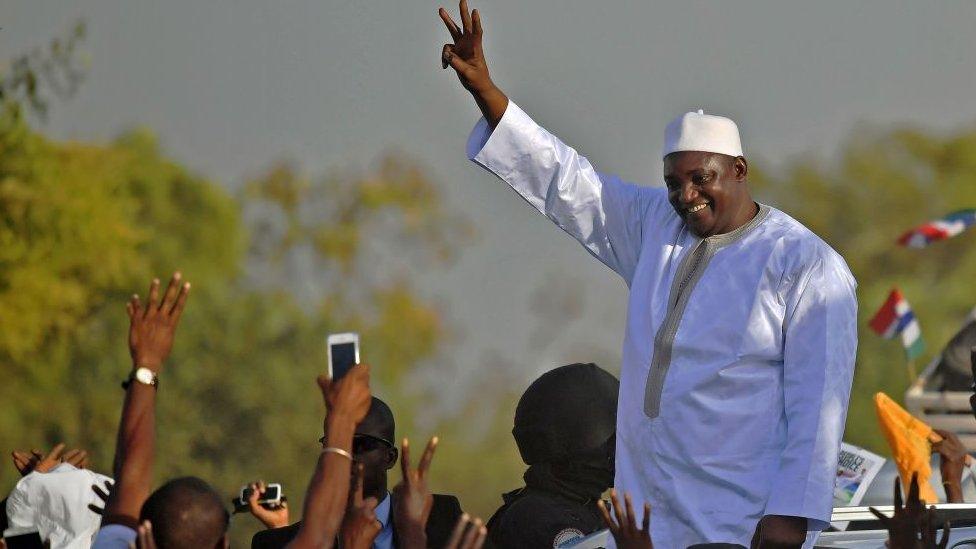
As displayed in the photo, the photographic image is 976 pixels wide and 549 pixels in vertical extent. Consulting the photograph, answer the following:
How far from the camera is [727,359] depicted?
4762 mm

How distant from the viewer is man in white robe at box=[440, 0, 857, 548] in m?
4.66

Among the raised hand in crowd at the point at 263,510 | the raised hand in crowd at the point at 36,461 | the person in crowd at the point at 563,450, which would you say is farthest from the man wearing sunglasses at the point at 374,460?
the raised hand in crowd at the point at 36,461

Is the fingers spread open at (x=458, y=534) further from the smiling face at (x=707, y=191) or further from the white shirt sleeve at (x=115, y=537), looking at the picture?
the smiling face at (x=707, y=191)

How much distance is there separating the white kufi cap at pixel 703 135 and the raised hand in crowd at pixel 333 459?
1.31 metres

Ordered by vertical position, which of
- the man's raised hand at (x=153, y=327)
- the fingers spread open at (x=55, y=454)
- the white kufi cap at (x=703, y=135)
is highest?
the white kufi cap at (x=703, y=135)

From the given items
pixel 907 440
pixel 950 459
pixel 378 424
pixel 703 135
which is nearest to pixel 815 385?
pixel 703 135

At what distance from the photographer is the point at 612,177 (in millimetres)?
5227

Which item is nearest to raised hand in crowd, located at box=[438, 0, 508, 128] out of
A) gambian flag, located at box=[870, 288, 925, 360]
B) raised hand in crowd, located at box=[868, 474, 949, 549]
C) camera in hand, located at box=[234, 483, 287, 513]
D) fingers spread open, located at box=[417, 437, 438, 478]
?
fingers spread open, located at box=[417, 437, 438, 478]

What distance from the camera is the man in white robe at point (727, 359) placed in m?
4.66

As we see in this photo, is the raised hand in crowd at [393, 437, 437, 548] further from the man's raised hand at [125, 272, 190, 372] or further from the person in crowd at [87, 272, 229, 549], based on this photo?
the man's raised hand at [125, 272, 190, 372]

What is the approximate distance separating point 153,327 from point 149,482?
37 centimetres

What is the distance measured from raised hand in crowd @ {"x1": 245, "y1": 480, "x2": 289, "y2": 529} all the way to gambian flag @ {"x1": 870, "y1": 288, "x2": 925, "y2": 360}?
30.2ft

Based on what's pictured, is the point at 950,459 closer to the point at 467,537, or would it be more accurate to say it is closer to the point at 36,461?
the point at 36,461

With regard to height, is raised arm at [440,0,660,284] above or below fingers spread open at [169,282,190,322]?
above
